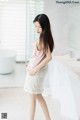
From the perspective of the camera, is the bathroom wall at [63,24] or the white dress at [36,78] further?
the bathroom wall at [63,24]

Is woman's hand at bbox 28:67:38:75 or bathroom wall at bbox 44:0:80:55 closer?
woman's hand at bbox 28:67:38:75

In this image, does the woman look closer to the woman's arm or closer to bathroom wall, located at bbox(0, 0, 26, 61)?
the woman's arm

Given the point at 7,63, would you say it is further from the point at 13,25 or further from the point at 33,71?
the point at 33,71

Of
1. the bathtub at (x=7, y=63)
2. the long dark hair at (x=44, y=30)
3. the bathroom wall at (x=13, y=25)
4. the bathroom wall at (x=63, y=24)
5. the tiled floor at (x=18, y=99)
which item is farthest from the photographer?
the bathroom wall at (x=13, y=25)

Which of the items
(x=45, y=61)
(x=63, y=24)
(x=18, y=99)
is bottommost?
(x=18, y=99)

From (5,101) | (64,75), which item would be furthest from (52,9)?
(5,101)

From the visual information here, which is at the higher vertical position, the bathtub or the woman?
the woman

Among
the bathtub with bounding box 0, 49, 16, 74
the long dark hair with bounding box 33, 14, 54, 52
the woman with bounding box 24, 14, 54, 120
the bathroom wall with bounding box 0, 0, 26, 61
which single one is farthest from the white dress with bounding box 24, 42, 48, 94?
the bathroom wall with bounding box 0, 0, 26, 61

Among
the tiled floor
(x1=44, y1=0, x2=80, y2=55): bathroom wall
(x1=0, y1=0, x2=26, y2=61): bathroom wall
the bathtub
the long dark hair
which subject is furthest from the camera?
(x1=0, y1=0, x2=26, y2=61): bathroom wall

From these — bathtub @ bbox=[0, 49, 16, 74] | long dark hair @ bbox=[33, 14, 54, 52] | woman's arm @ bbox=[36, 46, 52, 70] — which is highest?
long dark hair @ bbox=[33, 14, 54, 52]

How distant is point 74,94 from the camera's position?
2.66 metres

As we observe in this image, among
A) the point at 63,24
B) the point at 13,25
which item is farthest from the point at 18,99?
the point at 13,25

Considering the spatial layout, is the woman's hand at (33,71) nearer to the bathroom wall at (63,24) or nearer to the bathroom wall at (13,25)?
the bathroom wall at (63,24)

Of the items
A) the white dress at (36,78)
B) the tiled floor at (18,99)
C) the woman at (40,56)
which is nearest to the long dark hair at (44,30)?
the woman at (40,56)
